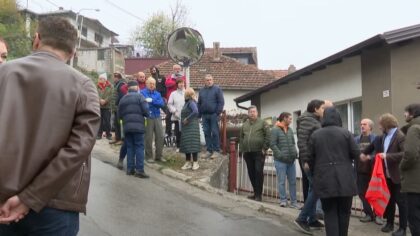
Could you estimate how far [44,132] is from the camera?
2.78 metres

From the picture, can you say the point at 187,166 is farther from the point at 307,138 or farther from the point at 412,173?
the point at 412,173

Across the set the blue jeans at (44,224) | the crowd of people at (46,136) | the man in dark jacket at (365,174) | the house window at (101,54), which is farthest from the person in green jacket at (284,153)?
the house window at (101,54)

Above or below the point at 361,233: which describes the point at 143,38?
above

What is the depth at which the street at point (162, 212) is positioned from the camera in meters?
7.37

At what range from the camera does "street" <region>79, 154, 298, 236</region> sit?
7.37 metres

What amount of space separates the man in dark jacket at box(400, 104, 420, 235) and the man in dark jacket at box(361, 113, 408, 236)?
900mm

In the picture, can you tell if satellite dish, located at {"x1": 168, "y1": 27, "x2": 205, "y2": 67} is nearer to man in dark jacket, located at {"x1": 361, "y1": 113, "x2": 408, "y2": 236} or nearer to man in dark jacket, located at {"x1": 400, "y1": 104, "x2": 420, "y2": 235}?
man in dark jacket, located at {"x1": 361, "y1": 113, "x2": 408, "y2": 236}

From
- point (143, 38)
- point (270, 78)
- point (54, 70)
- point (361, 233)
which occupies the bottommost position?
point (361, 233)

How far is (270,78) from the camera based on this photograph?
130 feet

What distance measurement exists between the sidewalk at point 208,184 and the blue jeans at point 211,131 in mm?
505

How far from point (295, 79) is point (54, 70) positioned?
15189 millimetres

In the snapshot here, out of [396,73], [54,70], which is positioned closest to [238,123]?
[396,73]

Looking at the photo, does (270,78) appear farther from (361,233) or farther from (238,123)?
(361,233)

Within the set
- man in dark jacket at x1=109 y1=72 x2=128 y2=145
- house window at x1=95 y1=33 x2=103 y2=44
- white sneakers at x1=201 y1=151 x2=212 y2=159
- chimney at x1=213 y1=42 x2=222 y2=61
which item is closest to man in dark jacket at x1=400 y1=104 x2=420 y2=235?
white sneakers at x1=201 y1=151 x2=212 y2=159
